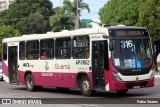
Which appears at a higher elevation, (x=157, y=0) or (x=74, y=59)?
(x=157, y=0)

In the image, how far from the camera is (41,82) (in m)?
22.0

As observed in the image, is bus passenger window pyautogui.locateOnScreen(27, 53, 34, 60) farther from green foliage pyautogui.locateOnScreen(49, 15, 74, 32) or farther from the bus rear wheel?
green foliage pyautogui.locateOnScreen(49, 15, 74, 32)

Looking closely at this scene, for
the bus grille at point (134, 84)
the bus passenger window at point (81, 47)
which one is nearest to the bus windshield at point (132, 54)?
the bus grille at point (134, 84)

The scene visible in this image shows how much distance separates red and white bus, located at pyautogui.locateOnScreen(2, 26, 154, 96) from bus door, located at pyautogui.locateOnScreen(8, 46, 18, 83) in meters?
2.59

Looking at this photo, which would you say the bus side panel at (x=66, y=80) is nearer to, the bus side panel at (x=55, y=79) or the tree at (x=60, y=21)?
the bus side panel at (x=55, y=79)

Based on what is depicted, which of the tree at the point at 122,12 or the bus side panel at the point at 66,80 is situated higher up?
the tree at the point at 122,12

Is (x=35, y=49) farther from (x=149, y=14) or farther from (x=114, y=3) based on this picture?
(x=114, y=3)

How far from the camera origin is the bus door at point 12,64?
80.8 ft

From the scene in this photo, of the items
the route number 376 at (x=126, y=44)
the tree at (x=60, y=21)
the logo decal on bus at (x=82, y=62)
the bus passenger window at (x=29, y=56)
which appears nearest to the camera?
the route number 376 at (x=126, y=44)

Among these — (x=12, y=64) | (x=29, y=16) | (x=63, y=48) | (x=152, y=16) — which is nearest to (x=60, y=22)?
(x=29, y=16)

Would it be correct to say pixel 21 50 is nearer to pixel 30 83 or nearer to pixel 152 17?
pixel 30 83

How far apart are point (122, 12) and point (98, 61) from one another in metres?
35.8

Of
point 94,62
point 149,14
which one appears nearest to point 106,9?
point 149,14

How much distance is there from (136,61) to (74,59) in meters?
3.06
